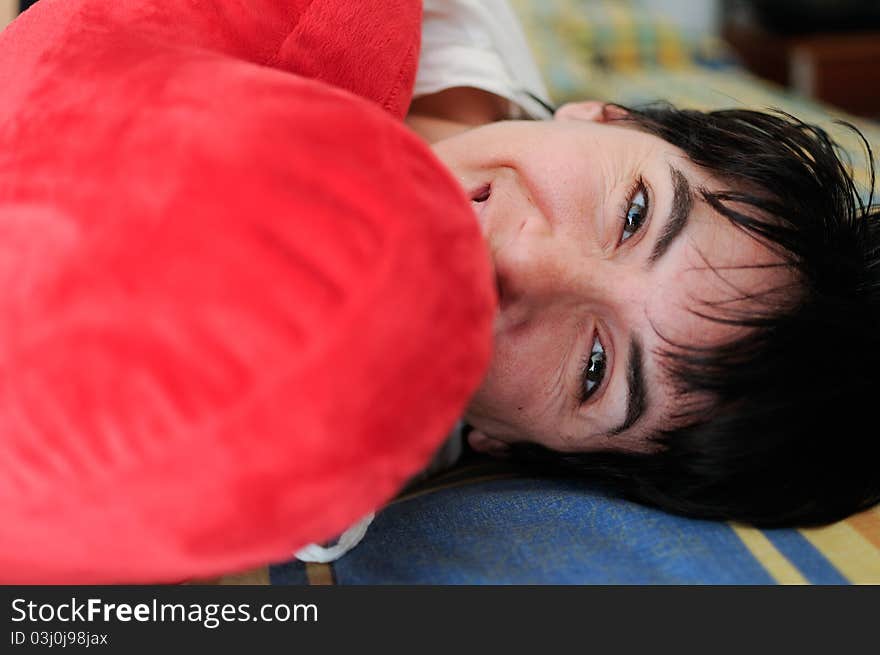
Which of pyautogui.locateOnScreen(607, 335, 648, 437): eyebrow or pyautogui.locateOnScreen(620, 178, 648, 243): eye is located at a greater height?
pyautogui.locateOnScreen(620, 178, 648, 243): eye

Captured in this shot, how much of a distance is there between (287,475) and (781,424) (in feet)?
1.48

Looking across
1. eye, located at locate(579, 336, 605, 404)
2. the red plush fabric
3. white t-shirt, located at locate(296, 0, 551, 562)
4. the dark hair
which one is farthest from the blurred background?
the red plush fabric

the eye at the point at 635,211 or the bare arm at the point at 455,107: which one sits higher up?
the eye at the point at 635,211

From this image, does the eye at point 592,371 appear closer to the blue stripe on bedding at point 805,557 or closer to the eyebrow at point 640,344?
the eyebrow at point 640,344

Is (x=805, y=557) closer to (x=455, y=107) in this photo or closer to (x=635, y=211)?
(x=635, y=211)

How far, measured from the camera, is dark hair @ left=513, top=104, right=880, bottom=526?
647 mm

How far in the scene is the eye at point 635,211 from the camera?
68cm

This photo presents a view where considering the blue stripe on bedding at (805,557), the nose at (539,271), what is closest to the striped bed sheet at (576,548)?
the blue stripe on bedding at (805,557)

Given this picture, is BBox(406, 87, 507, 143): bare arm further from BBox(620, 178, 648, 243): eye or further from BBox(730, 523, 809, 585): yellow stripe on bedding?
BBox(730, 523, 809, 585): yellow stripe on bedding

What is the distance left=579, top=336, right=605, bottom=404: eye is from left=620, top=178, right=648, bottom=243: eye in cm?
10

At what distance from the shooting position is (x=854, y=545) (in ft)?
2.05

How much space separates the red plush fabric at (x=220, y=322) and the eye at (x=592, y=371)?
0.90ft
